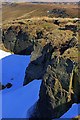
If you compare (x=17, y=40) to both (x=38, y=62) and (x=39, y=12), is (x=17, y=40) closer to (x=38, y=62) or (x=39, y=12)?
(x=38, y=62)

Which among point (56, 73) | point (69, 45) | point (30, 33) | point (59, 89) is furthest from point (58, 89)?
point (30, 33)

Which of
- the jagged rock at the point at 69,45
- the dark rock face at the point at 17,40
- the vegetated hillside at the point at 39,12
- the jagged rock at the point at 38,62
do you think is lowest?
the vegetated hillside at the point at 39,12

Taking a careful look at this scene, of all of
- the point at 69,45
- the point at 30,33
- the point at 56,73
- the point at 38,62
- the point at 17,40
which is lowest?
the point at 17,40

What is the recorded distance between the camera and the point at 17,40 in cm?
4138

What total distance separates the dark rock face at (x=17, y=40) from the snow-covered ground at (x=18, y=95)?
4697mm

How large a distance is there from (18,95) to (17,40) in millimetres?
15822

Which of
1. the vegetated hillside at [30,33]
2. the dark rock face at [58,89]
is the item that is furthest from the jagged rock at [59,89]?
the vegetated hillside at [30,33]

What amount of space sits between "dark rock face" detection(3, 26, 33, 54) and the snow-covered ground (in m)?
4.70

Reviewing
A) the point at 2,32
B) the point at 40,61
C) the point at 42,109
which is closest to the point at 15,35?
the point at 2,32

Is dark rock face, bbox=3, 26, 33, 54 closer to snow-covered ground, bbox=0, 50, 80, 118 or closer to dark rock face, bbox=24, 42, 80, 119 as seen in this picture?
snow-covered ground, bbox=0, 50, 80, 118

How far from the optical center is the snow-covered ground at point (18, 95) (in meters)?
23.7

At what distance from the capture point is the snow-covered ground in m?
23.7

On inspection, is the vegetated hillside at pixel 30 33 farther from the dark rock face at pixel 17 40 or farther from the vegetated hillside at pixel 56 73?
the vegetated hillside at pixel 56 73

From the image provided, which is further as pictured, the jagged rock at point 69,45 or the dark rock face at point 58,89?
the jagged rock at point 69,45
